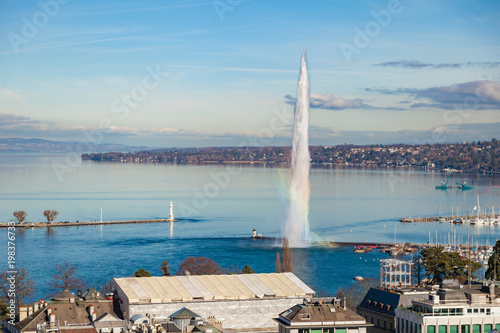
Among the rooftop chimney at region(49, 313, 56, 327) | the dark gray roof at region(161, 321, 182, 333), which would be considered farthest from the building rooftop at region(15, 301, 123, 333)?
the dark gray roof at region(161, 321, 182, 333)

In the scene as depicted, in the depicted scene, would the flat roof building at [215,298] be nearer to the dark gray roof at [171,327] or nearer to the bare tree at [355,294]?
the bare tree at [355,294]

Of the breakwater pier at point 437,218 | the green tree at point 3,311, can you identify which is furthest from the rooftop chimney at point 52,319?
the breakwater pier at point 437,218

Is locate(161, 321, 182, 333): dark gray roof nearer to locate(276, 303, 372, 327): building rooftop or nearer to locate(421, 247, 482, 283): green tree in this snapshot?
locate(276, 303, 372, 327): building rooftop

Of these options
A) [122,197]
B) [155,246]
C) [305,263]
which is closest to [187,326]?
[305,263]

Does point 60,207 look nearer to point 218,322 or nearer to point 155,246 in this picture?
point 155,246

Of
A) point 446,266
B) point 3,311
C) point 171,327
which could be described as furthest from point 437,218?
point 171,327

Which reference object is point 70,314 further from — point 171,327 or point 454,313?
point 454,313

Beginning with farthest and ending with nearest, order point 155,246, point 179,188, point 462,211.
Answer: point 179,188, point 462,211, point 155,246
